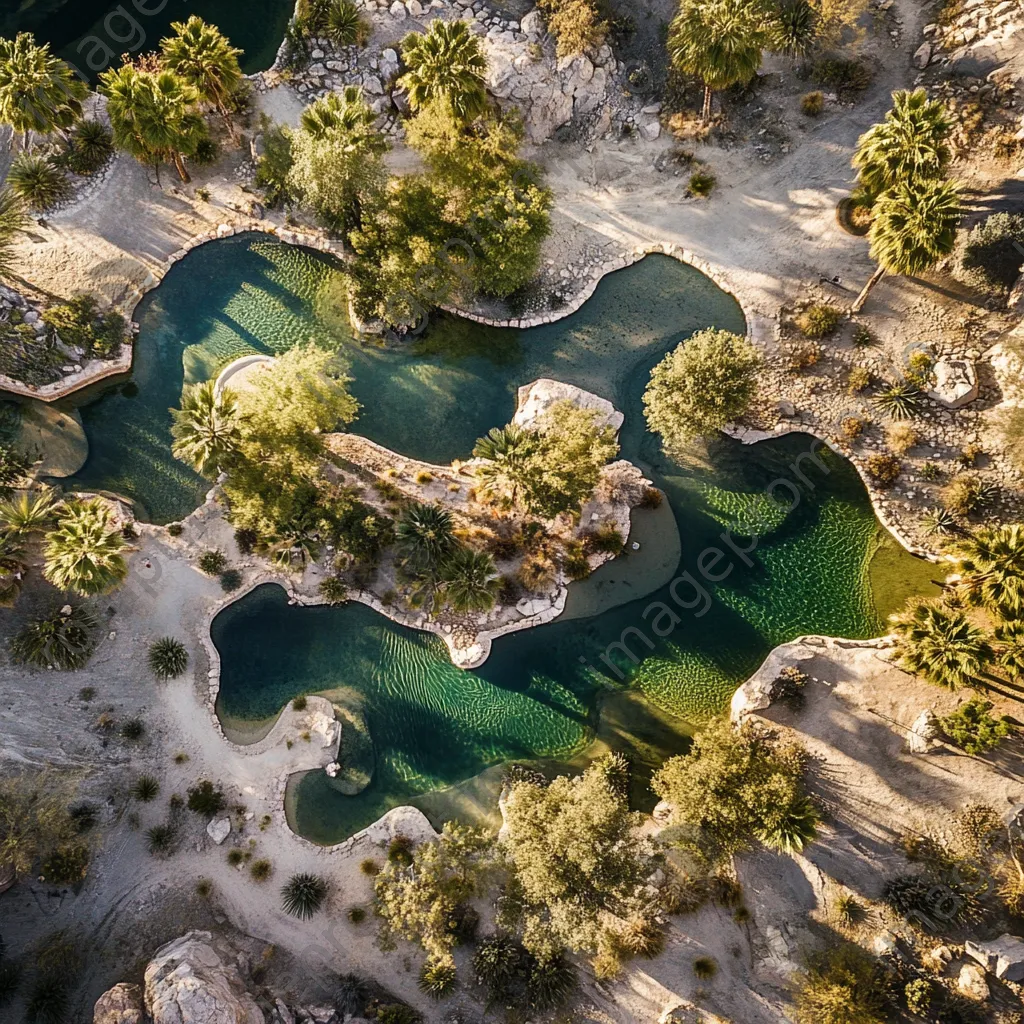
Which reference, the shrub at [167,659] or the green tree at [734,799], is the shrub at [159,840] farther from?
the green tree at [734,799]

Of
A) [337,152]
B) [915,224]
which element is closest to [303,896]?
[337,152]

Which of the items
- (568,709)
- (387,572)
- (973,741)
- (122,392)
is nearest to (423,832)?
(568,709)

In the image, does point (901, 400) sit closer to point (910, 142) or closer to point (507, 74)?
point (910, 142)

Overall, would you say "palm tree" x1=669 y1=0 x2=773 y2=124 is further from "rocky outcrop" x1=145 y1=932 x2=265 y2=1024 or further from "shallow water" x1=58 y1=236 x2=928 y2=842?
"rocky outcrop" x1=145 y1=932 x2=265 y2=1024

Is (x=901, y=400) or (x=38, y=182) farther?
(x=38, y=182)

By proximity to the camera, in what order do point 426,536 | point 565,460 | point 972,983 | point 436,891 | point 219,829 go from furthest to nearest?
point 426,536, point 219,829, point 565,460, point 436,891, point 972,983

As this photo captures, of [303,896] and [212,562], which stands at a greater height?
[212,562]

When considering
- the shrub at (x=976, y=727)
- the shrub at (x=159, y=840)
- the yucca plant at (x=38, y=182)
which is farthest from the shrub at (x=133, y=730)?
the shrub at (x=976, y=727)
